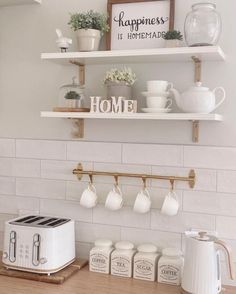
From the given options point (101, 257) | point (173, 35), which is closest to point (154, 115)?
point (173, 35)

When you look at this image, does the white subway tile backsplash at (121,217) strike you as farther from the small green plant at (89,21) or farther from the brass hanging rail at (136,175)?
the small green plant at (89,21)

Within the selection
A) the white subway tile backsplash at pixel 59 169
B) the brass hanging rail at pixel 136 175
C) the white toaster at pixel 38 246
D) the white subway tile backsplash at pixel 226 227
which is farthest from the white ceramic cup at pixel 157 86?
the white toaster at pixel 38 246

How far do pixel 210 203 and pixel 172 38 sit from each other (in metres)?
0.70

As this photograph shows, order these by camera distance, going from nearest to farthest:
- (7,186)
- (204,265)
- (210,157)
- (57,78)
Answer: (204,265) → (210,157) → (57,78) → (7,186)

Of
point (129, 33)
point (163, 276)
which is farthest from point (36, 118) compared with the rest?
point (163, 276)

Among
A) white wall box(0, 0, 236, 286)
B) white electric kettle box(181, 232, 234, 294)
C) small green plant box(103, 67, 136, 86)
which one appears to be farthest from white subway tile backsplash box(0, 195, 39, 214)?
white electric kettle box(181, 232, 234, 294)

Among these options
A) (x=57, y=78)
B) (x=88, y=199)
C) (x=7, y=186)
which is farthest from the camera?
(x=7, y=186)

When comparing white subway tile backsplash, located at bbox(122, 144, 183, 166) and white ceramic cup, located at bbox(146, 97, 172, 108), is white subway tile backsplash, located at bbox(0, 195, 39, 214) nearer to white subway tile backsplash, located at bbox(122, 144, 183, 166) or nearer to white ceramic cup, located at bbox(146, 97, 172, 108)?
white subway tile backsplash, located at bbox(122, 144, 183, 166)

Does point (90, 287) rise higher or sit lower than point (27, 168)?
lower

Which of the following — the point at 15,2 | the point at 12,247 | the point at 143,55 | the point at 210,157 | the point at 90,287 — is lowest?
the point at 90,287

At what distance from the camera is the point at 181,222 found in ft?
5.97

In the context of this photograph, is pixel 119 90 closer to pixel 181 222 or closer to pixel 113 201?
pixel 113 201

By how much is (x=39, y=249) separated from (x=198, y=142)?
807 mm

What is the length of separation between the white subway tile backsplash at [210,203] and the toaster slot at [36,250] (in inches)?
25.0
